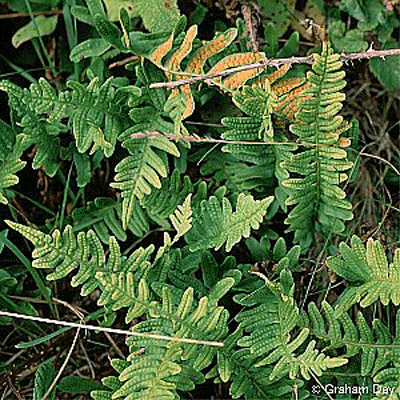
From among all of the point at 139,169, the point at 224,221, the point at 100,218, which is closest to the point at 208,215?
the point at 224,221

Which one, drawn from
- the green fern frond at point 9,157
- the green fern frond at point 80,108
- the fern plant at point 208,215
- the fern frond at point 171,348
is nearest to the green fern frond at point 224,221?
the fern plant at point 208,215

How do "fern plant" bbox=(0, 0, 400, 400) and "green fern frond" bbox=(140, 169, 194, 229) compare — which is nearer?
"fern plant" bbox=(0, 0, 400, 400)

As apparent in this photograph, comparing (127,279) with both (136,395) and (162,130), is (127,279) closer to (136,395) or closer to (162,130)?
(136,395)

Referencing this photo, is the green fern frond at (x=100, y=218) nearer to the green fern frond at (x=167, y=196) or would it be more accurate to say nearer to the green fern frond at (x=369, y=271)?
the green fern frond at (x=167, y=196)

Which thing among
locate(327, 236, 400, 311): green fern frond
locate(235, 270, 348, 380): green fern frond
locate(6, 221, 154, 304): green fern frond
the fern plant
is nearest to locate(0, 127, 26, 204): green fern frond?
the fern plant

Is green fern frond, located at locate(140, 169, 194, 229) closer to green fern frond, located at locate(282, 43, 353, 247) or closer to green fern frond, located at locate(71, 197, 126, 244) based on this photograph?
green fern frond, located at locate(71, 197, 126, 244)

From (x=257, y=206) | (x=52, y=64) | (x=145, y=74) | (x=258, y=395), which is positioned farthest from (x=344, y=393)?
(x=52, y=64)
